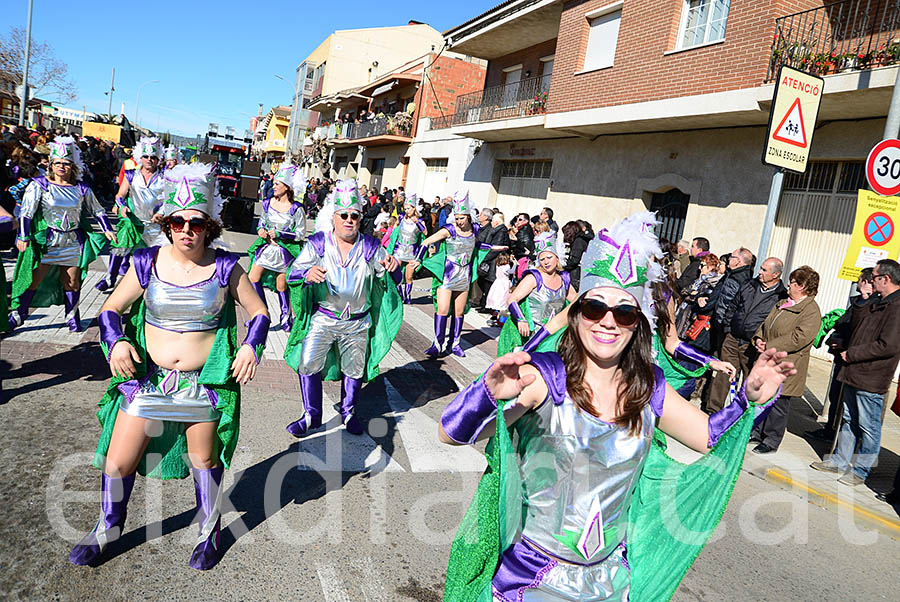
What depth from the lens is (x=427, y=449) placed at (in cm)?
546

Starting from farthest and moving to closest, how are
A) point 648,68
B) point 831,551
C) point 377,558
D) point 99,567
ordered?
1. point 648,68
2. point 831,551
3. point 377,558
4. point 99,567

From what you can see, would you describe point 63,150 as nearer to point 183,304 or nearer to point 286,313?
point 286,313

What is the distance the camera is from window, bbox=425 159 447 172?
87.7 feet

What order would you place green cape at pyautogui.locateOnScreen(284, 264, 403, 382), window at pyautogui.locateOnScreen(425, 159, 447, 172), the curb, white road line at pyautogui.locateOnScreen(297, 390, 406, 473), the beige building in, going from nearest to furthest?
1. white road line at pyautogui.locateOnScreen(297, 390, 406, 473)
2. the curb
3. green cape at pyautogui.locateOnScreen(284, 264, 403, 382)
4. window at pyautogui.locateOnScreen(425, 159, 447, 172)
5. the beige building

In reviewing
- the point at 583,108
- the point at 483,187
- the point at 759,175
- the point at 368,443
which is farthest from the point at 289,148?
the point at 368,443

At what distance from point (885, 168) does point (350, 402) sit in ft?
18.3

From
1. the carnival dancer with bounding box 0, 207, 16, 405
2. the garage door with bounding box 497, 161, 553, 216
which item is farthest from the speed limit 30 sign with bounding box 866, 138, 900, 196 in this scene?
the garage door with bounding box 497, 161, 553, 216

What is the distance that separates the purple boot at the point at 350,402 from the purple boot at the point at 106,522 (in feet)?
7.52

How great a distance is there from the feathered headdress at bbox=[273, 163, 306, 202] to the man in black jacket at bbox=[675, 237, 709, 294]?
5505mm

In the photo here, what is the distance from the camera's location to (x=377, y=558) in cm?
371

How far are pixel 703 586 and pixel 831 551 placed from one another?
1488 millimetres

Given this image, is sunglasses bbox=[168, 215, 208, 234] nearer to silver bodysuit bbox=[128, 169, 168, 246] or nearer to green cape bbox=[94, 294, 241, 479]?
green cape bbox=[94, 294, 241, 479]

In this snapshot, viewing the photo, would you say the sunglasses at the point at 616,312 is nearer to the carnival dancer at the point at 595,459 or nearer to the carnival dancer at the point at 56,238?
the carnival dancer at the point at 595,459

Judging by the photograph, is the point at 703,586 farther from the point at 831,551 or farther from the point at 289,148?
the point at 289,148
